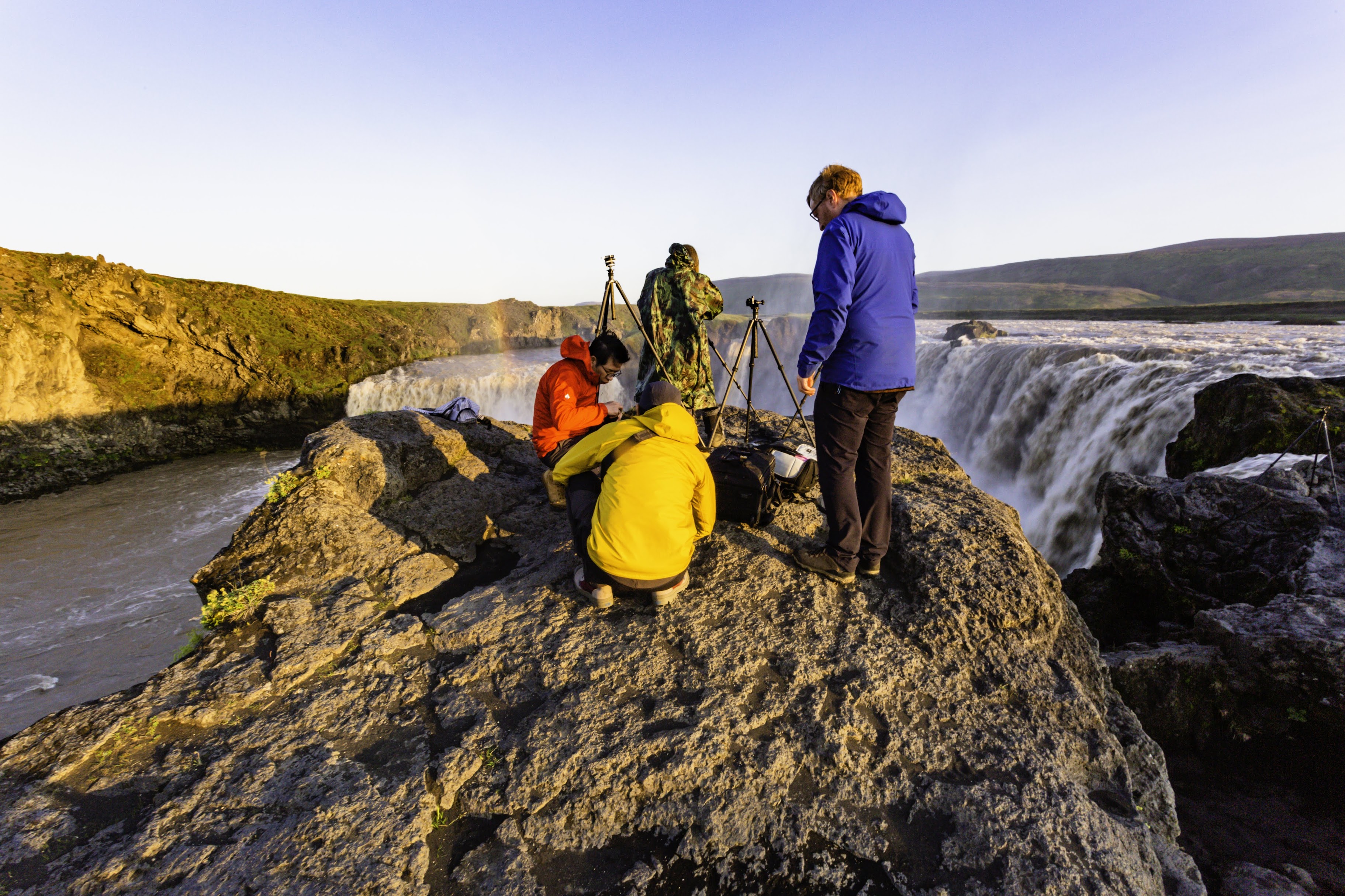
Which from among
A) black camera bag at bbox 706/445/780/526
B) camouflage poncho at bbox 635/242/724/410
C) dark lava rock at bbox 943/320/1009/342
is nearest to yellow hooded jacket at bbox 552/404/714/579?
black camera bag at bbox 706/445/780/526

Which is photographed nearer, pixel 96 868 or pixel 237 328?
pixel 96 868

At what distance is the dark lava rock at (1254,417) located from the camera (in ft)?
20.6

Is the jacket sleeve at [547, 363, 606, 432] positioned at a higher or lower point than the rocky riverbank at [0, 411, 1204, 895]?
higher

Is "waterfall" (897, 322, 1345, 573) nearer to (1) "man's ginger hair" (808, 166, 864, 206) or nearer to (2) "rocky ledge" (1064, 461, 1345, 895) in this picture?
(2) "rocky ledge" (1064, 461, 1345, 895)

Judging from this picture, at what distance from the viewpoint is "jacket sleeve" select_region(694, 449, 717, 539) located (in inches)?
140

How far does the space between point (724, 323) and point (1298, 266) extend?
331 ft

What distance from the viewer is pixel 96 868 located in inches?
73.5

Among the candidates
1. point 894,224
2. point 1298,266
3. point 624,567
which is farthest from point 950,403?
point 1298,266

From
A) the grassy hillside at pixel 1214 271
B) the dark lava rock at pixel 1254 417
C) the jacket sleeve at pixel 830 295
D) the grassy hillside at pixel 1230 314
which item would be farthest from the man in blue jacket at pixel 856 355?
the grassy hillside at pixel 1214 271

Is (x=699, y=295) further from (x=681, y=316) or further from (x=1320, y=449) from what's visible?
(x=1320, y=449)

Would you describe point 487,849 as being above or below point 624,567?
below

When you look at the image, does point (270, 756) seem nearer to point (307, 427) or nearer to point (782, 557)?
point (782, 557)

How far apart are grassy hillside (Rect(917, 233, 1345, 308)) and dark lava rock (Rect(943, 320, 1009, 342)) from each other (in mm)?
48157

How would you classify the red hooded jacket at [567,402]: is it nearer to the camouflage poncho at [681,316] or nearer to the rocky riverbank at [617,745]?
the rocky riverbank at [617,745]
